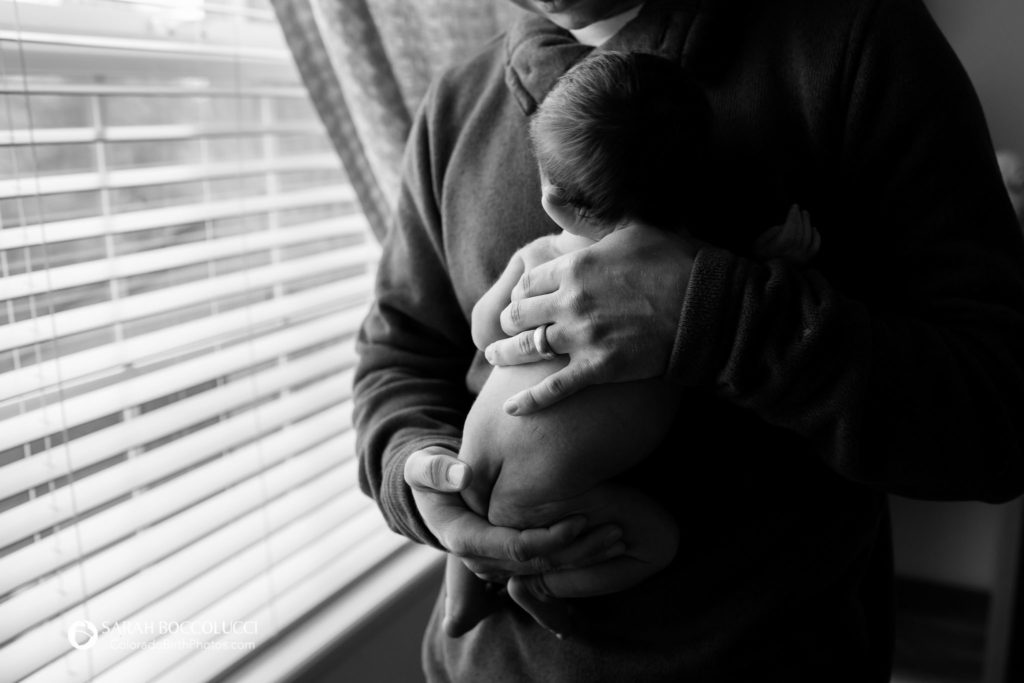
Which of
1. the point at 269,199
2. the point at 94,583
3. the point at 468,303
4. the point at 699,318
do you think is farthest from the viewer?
the point at 269,199

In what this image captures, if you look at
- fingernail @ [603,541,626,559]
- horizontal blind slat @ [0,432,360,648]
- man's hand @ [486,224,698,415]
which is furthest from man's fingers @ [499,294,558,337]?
horizontal blind slat @ [0,432,360,648]

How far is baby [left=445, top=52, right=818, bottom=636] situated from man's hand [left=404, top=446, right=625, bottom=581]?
1 centimetres

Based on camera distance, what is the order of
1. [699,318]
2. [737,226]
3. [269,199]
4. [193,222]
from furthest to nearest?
1. [269,199]
2. [193,222]
3. [737,226]
4. [699,318]

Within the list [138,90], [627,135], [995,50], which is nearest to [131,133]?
[138,90]

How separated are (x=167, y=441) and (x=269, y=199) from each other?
490 millimetres

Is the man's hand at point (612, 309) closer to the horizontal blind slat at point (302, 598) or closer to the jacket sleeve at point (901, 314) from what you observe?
the jacket sleeve at point (901, 314)

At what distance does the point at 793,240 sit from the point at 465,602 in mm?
541

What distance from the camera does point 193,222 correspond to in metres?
1.48

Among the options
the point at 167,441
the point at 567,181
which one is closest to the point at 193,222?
the point at 167,441

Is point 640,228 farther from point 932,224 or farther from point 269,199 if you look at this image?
point 269,199

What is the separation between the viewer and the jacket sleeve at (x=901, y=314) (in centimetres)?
79

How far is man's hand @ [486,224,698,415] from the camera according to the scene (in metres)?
0.84

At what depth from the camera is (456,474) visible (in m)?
0.94

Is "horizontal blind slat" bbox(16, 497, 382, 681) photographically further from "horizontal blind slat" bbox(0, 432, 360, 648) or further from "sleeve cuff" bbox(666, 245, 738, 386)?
"sleeve cuff" bbox(666, 245, 738, 386)
